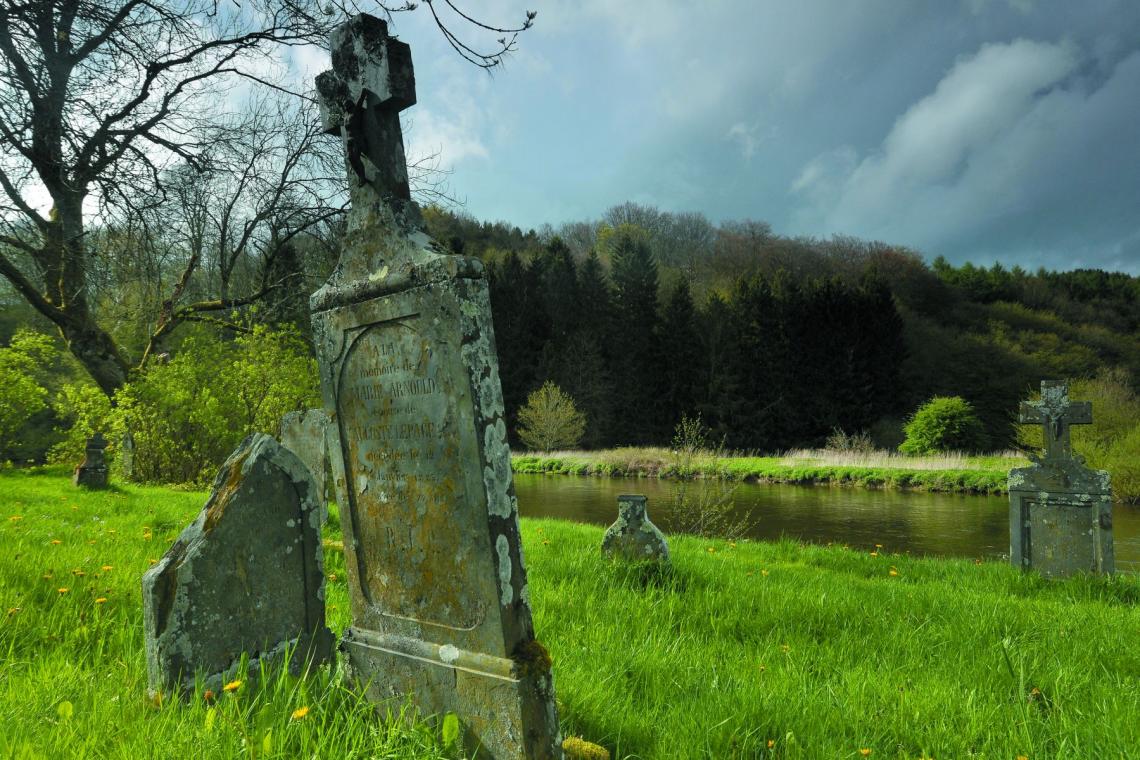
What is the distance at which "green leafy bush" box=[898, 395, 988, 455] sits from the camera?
26609mm

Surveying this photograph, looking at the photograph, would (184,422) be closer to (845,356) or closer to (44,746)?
(44,746)

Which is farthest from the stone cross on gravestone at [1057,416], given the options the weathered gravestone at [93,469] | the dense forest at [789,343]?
the dense forest at [789,343]

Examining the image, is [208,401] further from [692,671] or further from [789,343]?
[789,343]

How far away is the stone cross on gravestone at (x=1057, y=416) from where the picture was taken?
7.16 m

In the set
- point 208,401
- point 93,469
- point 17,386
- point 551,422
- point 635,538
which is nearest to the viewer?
point 635,538

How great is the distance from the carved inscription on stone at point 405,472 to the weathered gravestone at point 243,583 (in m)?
0.26

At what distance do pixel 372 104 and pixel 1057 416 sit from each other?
7634 mm

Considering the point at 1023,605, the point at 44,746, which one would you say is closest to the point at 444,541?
the point at 44,746

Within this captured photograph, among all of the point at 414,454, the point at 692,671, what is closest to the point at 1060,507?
the point at 692,671

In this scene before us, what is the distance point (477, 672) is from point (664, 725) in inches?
32.2

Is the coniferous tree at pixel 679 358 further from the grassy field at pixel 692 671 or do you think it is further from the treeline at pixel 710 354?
the grassy field at pixel 692 671

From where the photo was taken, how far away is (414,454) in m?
2.85

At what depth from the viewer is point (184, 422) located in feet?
45.2

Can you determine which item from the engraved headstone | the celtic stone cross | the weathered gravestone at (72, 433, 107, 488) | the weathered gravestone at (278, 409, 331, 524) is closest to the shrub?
the weathered gravestone at (72, 433, 107, 488)
